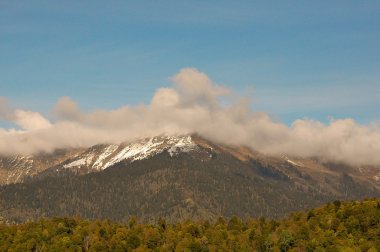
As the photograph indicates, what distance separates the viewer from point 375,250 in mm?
195625

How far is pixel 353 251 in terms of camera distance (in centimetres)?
19288

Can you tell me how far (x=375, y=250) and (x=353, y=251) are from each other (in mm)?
9296
